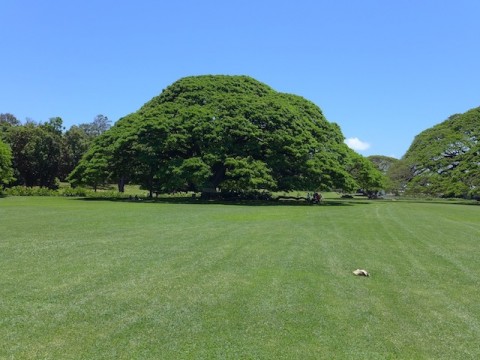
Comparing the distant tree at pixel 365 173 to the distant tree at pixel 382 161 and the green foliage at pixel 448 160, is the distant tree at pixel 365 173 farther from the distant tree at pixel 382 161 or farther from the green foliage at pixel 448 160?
the distant tree at pixel 382 161

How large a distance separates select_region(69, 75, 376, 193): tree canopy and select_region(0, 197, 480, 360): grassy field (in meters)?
20.7

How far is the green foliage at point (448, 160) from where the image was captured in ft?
148

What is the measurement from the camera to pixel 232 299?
6531 millimetres

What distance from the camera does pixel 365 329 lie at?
5457mm

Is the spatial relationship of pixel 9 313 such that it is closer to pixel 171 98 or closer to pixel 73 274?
pixel 73 274

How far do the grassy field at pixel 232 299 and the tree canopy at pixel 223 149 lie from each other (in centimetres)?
2070

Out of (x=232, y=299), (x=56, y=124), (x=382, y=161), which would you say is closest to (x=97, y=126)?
(x=56, y=124)

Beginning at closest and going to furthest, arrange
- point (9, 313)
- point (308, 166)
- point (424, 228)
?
point (9, 313) → point (424, 228) → point (308, 166)

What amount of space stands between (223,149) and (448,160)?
2964 cm

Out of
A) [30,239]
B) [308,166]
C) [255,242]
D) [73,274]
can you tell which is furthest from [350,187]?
[73,274]

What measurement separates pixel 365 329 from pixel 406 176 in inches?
2172

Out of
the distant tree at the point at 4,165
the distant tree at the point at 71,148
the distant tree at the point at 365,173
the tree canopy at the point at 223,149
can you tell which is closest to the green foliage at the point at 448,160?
the distant tree at the point at 365,173

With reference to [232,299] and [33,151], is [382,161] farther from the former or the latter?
[232,299]

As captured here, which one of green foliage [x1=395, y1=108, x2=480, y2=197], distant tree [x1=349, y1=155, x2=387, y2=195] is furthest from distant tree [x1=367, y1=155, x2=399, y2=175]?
distant tree [x1=349, y1=155, x2=387, y2=195]
